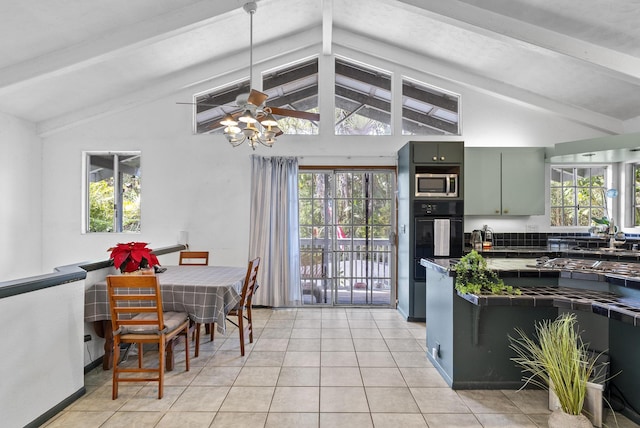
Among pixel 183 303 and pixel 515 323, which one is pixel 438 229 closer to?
pixel 515 323

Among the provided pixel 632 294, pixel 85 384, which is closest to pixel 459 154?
pixel 632 294

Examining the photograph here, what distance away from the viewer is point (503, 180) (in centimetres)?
481

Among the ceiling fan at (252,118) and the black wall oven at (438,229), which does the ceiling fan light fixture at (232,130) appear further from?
the black wall oven at (438,229)

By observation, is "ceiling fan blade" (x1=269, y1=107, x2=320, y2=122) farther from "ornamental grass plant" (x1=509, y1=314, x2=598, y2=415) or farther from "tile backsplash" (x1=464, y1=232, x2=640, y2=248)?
"tile backsplash" (x1=464, y1=232, x2=640, y2=248)

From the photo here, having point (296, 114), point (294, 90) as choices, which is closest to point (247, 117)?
point (296, 114)

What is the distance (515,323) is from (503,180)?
2.66 metres

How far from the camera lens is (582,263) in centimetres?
297

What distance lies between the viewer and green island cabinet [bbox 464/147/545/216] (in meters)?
4.79

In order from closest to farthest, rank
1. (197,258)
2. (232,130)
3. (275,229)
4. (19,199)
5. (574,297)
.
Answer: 1. (574,297)
2. (232,130)
3. (197,258)
4. (19,199)
5. (275,229)

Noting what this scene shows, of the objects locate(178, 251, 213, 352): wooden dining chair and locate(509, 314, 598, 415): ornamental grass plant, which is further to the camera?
locate(178, 251, 213, 352): wooden dining chair

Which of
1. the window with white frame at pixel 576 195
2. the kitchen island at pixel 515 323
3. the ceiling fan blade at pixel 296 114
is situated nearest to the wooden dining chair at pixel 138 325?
the ceiling fan blade at pixel 296 114

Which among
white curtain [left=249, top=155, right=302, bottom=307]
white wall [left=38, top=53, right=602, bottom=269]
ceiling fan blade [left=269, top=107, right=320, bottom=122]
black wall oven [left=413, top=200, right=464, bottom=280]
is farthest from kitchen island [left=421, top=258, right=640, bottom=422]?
white wall [left=38, top=53, right=602, bottom=269]

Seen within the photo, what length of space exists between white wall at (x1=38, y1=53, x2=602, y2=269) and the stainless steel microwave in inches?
32.8

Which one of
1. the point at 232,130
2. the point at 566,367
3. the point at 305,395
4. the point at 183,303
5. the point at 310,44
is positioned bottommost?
the point at 305,395
